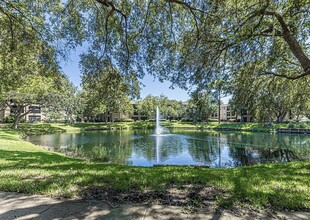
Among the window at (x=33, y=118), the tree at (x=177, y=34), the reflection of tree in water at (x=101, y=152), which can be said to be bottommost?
the reflection of tree in water at (x=101, y=152)

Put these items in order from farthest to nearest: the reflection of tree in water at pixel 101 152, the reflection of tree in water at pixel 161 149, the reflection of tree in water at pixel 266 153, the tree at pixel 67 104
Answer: the tree at pixel 67 104, the reflection of tree in water at pixel 161 149, the reflection of tree in water at pixel 101 152, the reflection of tree in water at pixel 266 153

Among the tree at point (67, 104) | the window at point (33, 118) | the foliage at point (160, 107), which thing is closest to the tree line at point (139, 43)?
the tree at point (67, 104)

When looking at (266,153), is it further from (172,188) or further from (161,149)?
(172,188)

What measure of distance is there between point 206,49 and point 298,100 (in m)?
8.59

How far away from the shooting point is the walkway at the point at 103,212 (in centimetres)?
275

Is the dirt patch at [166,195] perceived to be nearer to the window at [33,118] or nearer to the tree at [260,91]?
→ the tree at [260,91]

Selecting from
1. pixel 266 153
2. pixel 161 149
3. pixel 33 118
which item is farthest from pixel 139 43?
pixel 33 118

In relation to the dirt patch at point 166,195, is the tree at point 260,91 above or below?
above

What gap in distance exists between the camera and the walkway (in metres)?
2.75

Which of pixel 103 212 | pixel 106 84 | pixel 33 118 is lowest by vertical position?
pixel 103 212

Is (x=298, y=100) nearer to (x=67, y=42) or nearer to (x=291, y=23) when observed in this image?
(x=291, y=23)

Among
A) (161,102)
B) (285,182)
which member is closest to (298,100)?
(285,182)

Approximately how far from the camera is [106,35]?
21.0 feet

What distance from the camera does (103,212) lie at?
289 cm
